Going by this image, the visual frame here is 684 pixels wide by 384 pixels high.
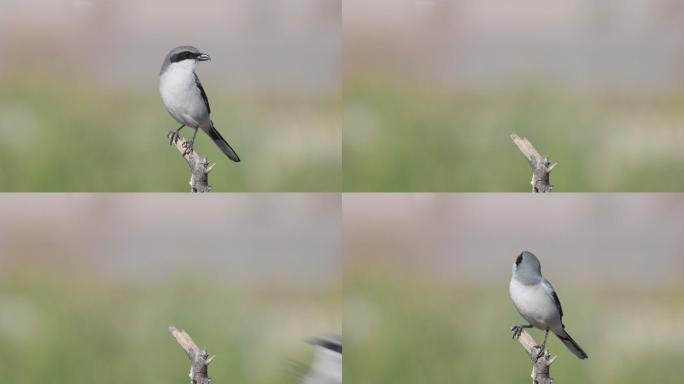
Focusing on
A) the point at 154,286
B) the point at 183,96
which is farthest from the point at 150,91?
the point at 154,286

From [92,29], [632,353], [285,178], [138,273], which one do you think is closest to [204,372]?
[138,273]

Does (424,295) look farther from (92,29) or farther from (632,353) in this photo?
(92,29)

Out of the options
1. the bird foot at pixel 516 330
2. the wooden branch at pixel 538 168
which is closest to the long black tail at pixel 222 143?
the wooden branch at pixel 538 168

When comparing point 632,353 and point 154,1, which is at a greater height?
point 154,1

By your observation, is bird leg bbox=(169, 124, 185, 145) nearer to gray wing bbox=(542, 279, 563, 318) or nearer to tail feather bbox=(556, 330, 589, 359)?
gray wing bbox=(542, 279, 563, 318)

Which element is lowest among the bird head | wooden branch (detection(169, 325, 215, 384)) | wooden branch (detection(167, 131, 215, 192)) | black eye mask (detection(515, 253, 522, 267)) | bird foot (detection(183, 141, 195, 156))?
wooden branch (detection(169, 325, 215, 384))

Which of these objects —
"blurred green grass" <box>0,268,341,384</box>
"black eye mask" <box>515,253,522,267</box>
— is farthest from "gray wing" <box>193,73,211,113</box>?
"black eye mask" <box>515,253,522,267</box>

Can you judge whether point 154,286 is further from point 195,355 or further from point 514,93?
point 514,93
